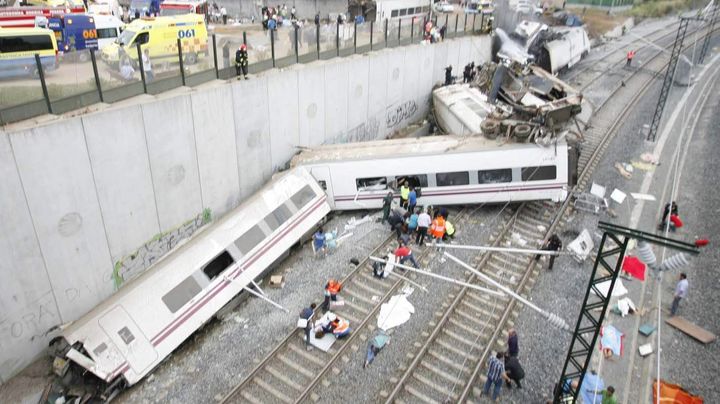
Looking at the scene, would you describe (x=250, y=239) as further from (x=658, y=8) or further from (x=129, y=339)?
(x=658, y=8)

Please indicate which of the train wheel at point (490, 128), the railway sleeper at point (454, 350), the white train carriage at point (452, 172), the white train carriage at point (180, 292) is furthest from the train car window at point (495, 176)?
the railway sleeper at point (454, 350)

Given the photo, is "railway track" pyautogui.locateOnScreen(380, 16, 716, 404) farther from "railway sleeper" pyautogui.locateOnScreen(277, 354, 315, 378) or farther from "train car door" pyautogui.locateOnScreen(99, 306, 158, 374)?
"train car door" pyautogui.locateOnScreen(99, 306, 158, 374)

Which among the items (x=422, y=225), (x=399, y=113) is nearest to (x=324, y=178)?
(x=422, y=225)

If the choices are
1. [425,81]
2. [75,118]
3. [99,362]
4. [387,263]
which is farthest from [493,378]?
[425,81]

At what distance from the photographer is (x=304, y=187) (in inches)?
729

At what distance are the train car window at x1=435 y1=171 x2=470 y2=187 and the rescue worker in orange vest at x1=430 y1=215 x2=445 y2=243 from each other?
5.94 ft

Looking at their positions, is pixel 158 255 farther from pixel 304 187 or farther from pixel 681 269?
pixel 681 269

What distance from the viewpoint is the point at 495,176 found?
18.9 metres

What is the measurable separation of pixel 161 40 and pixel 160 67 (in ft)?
24.1

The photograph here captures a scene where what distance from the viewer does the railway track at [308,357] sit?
38.8 ft

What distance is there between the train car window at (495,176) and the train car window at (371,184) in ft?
12.5

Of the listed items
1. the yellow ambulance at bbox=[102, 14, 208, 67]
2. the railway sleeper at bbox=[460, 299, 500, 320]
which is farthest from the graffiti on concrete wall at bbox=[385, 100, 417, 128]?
the railway sleeper at bbox=[460, 299, 500, 320]

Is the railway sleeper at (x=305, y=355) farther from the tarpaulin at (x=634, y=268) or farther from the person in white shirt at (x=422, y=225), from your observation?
the tarpaulin at (x=634, y=268)

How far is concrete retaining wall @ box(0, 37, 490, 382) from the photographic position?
11.4 metres
